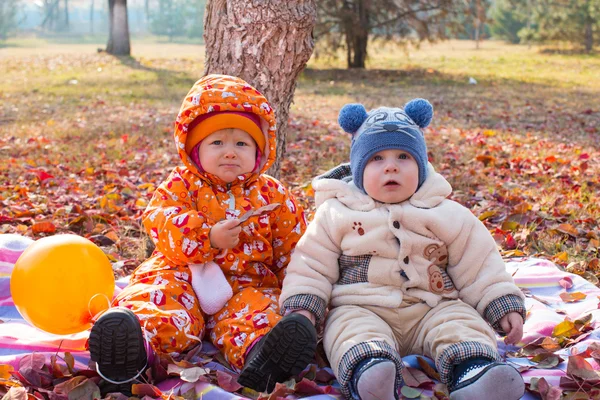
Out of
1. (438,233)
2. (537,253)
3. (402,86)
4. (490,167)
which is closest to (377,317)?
(438,233)

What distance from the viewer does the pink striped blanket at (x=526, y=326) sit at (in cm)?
238

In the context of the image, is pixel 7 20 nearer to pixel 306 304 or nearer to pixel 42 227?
pixel 42 227

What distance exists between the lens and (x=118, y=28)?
21641 mm

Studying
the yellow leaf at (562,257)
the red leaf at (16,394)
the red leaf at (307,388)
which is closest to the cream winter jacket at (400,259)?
the red leaf at (307,388)

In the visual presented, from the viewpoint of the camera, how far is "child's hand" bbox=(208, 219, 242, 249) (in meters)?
2.60

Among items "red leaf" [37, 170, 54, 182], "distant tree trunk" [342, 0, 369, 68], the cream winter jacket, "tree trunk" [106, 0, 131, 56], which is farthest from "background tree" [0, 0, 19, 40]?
the cream winter jacket

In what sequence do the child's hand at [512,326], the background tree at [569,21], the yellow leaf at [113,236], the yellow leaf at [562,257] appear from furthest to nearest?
the background tree at [569,21]
the yellow leaf at [113,236]
the yellow leaf at [562,257]
the child's hand at [512,326]

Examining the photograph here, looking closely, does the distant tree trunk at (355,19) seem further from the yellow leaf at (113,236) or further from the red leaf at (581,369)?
the red leaf at (581,369)

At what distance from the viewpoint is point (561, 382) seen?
2309mm

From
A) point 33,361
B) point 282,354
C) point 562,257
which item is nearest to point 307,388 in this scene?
point 282,354

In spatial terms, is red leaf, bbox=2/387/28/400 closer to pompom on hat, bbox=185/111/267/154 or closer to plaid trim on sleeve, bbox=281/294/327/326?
plaid trim on sleeve, bbox=281/294/327/326

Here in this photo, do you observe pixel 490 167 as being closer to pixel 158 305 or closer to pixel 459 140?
pixel 459 140

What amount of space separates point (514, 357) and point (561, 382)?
304 millimetres

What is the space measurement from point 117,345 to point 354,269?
1.01 meters
